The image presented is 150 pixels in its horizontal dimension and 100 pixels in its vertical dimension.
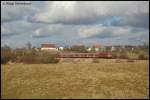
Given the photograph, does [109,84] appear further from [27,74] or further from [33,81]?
[27,74]

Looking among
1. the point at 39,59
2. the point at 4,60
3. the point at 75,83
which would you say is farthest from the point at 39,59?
the point at 75,83

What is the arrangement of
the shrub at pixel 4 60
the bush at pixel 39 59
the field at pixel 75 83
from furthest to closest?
1. the bush at pixel 39 59
2. the shrub at pixel 4 60
3. the field at pixel 75 83

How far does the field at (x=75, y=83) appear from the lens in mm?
14961

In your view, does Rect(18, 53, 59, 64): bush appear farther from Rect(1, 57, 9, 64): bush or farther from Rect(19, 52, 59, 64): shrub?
Rect(1, 57, 9, 64): bush

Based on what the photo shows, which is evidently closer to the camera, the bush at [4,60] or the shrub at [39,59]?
the bush at [4,60]

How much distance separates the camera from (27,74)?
20.0m

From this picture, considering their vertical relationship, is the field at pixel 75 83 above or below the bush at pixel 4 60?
below

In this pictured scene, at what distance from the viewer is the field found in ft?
49.1

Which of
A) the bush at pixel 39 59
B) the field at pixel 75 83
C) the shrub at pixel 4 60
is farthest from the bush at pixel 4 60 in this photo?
the field at pixel 75 83

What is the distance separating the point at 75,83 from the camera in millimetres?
17219

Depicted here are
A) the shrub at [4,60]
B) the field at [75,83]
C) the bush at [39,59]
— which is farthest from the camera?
the bush at [39,59]

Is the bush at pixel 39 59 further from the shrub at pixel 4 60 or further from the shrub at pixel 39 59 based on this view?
the shrub at pixel 4 60

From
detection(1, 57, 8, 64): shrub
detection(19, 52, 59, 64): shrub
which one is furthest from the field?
detection(19, 52, 59, 64): shrub

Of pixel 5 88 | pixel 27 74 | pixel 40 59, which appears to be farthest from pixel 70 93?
pixel 40 59
